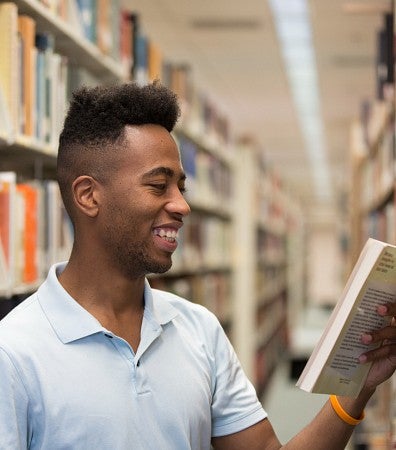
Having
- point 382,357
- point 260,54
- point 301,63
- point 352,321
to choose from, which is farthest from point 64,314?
point 301,63

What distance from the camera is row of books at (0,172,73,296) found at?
220cm

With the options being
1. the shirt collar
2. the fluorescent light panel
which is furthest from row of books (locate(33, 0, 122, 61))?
the fluorescent light panel

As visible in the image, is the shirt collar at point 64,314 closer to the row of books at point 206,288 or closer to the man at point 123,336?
the man at point 123,336

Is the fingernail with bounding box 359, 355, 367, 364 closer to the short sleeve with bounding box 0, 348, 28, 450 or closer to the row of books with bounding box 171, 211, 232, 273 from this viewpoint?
the short sleeve with bounding box 0, 348, 28, 450

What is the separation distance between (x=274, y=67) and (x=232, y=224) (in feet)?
7.05

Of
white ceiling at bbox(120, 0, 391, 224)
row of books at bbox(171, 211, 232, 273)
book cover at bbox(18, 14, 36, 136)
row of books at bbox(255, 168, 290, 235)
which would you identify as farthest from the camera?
row of books at bbox(255, 168, 290, 235)

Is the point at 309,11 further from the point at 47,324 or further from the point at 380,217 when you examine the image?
the point at 47,324

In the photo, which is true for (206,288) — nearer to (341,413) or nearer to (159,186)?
(341,413)

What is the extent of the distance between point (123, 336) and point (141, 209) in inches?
8.9

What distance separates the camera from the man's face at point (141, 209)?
1.46 m

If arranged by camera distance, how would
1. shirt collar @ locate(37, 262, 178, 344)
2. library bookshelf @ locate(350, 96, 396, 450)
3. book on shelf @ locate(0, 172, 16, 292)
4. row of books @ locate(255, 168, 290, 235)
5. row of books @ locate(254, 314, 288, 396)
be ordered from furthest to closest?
1. row of books @ locate(255, 168, 290, 235)
2. row of books @ locate(254, 314, 288, 396)
3. library bookshelf @ locate(350, 96, 396, 450)
4. book on shelf @ locate(0, 172, 16, 292)
5. shirt collar @ locate(37, 262, 178, 344)

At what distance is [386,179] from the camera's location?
3.85 metres

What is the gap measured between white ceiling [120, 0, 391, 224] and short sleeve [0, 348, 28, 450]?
292 cm

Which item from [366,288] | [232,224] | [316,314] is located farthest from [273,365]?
[316,314]
